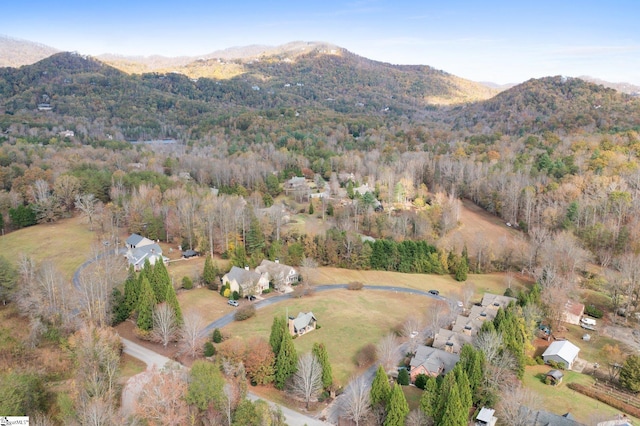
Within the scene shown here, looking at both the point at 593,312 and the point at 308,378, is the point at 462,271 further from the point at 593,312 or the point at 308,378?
the point at 308,378

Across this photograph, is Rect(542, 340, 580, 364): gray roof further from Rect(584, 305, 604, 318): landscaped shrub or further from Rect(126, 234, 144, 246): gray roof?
Rect(126, 234, 144, 246): gray roof

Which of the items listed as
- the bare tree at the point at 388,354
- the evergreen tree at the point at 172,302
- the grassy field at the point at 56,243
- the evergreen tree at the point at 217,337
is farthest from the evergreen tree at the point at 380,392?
the grassy field at the point at 56,243

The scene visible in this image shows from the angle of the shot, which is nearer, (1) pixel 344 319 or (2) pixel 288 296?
(1) pixel 344 319

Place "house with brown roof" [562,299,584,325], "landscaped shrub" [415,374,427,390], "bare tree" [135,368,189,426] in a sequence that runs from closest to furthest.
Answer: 1. "bare tree" [135,368,189,426]
2. "landscaped shrub" [415,374,427,390]
3. "house with brown roof" [562,299,584,325]

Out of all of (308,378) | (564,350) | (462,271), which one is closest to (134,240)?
(308,378)

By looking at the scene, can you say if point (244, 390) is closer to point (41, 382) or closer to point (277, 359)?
point (277, 359)

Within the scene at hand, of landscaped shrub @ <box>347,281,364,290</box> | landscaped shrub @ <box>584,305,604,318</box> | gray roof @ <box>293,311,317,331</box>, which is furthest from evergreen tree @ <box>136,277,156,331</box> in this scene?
landscaped shrub @ <box>584,305,604,318</box>
